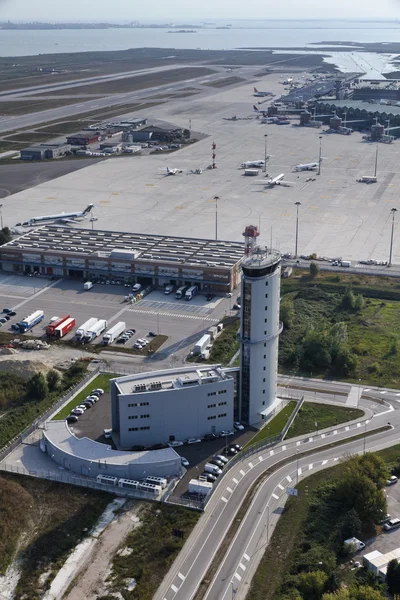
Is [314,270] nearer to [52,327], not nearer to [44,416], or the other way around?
[52,327]

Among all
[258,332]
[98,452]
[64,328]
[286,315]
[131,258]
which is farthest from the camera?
[131,258]

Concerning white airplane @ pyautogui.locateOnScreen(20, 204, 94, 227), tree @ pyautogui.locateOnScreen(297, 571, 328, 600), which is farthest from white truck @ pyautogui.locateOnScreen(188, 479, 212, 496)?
white airplane @ pyautogui.locateOnScreen(20, 204, 94, 227)

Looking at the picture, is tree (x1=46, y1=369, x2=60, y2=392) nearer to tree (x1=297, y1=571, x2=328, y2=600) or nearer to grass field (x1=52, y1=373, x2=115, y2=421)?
grass field (x1=52, y1=373, x2=115, y2=421)

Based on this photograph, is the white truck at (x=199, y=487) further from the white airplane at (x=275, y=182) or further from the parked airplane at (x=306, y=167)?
the parked airplane at (x=306, y=167)

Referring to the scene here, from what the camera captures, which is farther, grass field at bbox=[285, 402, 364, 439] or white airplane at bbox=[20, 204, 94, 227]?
white airplane at bbox=[20, 204, 94, 227]

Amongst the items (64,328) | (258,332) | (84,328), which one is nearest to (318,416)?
(258,332)

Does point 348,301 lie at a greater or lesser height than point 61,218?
lesser

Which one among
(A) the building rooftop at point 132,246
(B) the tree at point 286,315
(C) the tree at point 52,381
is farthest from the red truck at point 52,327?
(B) the tree at point 286,315
